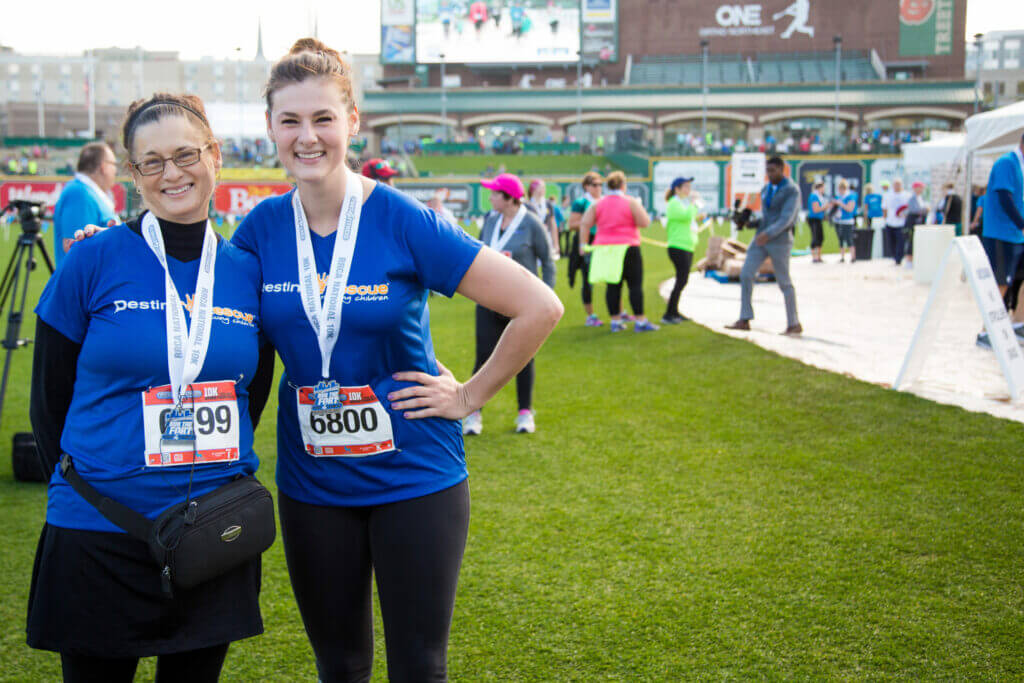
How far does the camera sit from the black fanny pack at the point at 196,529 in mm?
2016

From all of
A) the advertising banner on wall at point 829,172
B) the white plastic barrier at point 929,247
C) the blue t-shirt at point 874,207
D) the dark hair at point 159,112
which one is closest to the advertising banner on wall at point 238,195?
the blue t-shirt at point 874,207

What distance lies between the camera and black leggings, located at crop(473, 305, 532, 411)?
21.9ft

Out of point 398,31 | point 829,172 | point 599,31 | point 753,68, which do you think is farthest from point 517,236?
point 398,31

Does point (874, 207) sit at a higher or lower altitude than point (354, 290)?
higher

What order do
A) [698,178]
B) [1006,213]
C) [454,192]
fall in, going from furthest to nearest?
[698,178] < [454,192] < [1006,213]

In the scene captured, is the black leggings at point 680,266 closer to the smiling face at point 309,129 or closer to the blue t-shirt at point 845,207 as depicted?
the smiling face at point 309,129

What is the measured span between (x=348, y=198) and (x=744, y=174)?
2148 centimetres

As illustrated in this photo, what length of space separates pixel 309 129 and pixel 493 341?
4543mm

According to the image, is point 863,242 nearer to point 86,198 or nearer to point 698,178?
point 86,198

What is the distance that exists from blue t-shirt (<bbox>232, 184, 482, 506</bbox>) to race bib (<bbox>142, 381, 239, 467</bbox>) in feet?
0.59

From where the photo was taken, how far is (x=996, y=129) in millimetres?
13562

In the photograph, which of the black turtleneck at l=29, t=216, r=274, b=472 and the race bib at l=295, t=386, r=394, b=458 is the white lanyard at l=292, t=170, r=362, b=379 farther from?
the black turtleneck at l=29, t=216, r=274, b=472

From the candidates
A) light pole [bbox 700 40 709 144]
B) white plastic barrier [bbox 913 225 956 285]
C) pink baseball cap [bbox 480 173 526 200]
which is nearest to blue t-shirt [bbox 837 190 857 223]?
white plastic barrier [bbox 913 225 956 285]

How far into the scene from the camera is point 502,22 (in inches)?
2751
